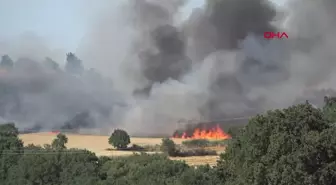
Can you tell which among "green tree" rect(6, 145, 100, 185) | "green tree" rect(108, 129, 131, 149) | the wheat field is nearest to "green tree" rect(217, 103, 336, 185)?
"green tree" rect(6, 145, 100, 185)

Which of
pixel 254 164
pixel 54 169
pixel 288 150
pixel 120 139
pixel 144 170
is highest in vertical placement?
pixel 120 139

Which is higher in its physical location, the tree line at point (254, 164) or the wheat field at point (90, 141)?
the wheat field at point (90, 141)

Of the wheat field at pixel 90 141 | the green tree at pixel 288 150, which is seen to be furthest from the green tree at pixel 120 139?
the green tree at pixel 288 150

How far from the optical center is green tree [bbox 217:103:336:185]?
30875mm

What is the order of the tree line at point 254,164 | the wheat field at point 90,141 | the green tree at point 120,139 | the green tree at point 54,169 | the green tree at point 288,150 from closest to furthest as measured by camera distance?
the green tree at point 288,150 → the tree line at point 254,164 → the green tree at point 54,169 → the wheat field at point 90,141 → the green tree at point 120,139

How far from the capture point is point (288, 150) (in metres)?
31.6

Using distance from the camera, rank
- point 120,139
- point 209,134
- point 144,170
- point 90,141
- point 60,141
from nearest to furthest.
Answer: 1. point 144,170
2. point 209,134
3. point 120,139
4. point 60,141
5. point 90,141

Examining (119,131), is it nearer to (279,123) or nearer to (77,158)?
(77,158)

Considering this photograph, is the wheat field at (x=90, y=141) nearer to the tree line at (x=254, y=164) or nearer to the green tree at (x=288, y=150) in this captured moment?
the tree line at (x=254, y=164)

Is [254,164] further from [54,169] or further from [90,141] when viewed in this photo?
[90,141]

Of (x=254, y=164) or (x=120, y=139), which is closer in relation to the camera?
(x=254, y=164)

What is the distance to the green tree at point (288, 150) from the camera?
30.9 meters

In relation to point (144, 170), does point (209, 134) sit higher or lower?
higher

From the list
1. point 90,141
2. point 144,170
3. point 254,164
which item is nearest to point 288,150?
point 254,164
